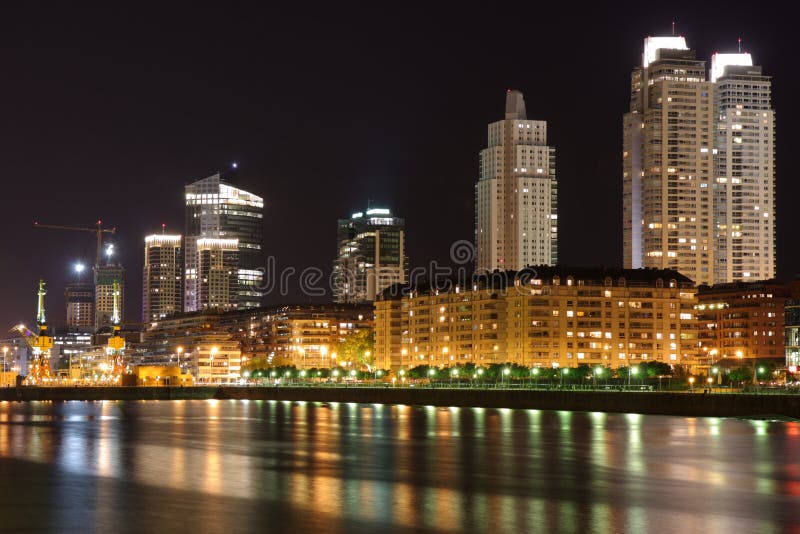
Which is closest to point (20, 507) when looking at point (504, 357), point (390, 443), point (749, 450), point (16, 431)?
point (390, 443)

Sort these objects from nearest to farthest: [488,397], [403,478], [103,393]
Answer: [403,478] → [488,397] → [103,393]

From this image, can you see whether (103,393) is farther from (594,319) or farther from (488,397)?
(594,319)

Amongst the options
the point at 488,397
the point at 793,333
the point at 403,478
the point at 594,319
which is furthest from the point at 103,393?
the point at 403,478

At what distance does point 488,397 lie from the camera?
13725 cm

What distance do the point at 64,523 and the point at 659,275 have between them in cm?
16768

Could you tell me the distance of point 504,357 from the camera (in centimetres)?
19388

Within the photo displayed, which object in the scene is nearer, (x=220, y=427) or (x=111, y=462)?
(x=111, y=462)

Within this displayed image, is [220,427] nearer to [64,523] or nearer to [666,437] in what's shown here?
[666,437]

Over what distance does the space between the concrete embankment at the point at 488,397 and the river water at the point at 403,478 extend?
13.8 metres

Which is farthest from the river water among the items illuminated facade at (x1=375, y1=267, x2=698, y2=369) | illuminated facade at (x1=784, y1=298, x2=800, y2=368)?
illuminated facade at (x1=375, y1=267, x2=698, y2=369)

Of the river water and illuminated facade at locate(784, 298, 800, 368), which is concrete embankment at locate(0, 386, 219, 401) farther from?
the river water

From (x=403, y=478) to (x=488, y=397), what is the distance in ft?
Result: 279

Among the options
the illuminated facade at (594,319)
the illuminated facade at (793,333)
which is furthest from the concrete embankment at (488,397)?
the illuminated facade at (793,333)

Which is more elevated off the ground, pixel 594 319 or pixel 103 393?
pixel 594 319
